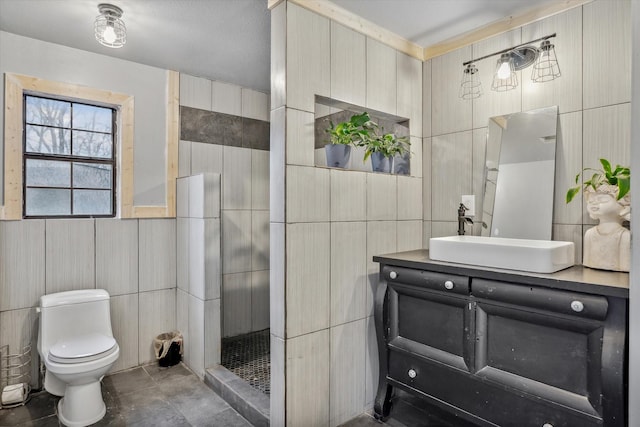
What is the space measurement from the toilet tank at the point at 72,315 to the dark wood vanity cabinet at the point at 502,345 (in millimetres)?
2006

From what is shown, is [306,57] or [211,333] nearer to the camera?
[306,57]

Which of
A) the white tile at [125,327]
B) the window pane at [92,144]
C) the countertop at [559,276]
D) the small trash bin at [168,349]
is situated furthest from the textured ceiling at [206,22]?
the small trash bin at [168,349]

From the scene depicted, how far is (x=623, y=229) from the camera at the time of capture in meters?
1.65

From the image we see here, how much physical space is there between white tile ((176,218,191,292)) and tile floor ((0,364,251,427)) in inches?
28.6

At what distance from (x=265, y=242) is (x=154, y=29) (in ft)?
6.89

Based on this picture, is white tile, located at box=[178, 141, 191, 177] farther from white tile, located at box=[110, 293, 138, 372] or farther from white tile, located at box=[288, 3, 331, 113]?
white tile, located at box=[288, 3, 331, 113]

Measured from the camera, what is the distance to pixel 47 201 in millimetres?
2717

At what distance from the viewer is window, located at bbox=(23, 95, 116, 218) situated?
265 cm

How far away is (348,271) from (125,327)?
1991 millimetres

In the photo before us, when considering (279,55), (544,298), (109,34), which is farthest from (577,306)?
(109,34)

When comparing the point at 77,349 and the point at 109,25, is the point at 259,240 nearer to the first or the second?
the point at 77,349

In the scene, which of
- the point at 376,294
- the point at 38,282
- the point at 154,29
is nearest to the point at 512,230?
the point at 376,294

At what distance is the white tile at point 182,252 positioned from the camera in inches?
119

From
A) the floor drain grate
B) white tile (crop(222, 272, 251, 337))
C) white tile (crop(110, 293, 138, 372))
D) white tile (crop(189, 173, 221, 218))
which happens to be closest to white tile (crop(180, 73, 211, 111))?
white tile (crop(189, 173, 221, 218))
